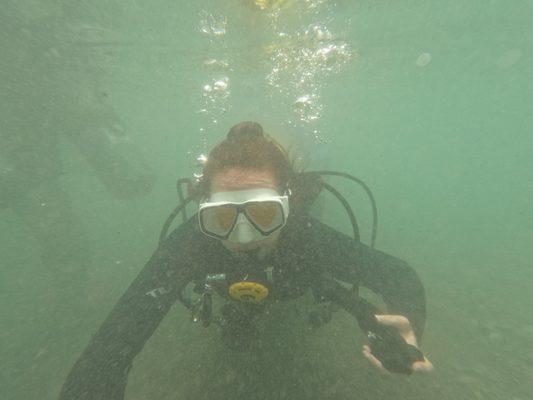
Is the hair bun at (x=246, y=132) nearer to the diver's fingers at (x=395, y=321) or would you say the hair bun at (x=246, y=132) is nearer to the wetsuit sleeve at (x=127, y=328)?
the wetsuit sleeve at (x=127, y=328)

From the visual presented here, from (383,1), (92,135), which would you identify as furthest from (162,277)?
(92,135)

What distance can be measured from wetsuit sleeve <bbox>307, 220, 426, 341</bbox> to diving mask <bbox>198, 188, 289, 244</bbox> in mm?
591

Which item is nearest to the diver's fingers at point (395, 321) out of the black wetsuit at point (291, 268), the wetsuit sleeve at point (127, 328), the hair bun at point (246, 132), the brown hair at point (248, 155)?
the black wetsuit at point (291, 268)

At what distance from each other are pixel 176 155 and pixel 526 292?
107 metres

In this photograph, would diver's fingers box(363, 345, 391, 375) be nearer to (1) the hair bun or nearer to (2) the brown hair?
(2) the brown hair

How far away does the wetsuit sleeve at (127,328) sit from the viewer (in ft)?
7.40

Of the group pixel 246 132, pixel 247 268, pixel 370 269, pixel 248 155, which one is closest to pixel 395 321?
pixel 370 269

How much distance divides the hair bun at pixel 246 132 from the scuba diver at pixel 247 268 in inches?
0.4

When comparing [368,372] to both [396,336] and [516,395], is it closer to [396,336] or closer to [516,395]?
[396,336]

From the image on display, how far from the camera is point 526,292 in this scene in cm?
809

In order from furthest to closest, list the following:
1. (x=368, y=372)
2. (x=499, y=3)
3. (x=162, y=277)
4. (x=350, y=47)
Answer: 1. (x=350, y=47)
2. (x=499, y=3)
3. (x=368, y=372)
4. (x=162, y=277)

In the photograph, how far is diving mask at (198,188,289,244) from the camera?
2.78 m

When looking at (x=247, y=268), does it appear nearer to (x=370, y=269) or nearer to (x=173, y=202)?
(x=370, y=269)

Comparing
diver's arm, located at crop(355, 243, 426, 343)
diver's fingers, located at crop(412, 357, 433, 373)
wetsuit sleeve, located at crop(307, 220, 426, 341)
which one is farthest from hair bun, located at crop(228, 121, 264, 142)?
diver's fingers, located at crop(412, 357, 433, 373)
